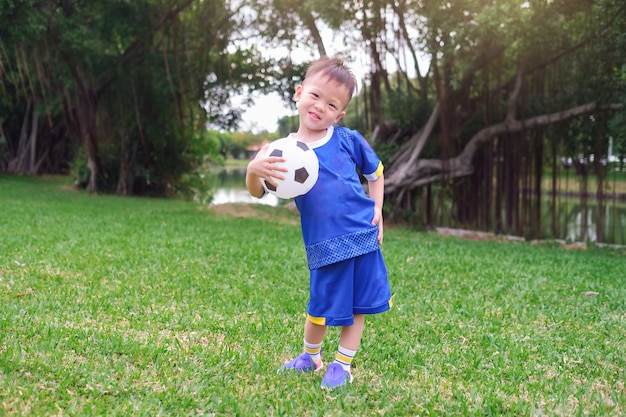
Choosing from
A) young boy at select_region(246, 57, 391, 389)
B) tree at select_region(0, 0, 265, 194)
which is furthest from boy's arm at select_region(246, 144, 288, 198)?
tree at select_region(0, 0, 265, 194)

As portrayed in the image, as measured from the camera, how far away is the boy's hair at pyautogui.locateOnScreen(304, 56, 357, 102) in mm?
2379

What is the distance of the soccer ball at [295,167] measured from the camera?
2.27 meters

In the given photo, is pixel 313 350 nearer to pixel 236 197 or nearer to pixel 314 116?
pixel 314 116

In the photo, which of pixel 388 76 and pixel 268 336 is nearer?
pixel 268 336

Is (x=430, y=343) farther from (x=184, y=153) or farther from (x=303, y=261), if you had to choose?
(x=184, y=153)

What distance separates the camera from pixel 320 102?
237cm

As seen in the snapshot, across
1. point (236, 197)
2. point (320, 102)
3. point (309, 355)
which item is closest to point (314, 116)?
point (320, 102)

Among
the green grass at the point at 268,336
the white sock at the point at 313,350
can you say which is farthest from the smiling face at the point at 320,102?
the green grass at the point at 268,336

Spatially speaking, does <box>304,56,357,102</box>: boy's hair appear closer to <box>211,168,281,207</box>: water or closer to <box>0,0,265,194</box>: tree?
<box>211,168,281,207</box>: water

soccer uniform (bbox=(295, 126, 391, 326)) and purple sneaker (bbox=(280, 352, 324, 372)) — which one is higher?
soccer uniform (bbox=(295, 126, 391, 326))

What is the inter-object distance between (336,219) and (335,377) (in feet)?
2.12

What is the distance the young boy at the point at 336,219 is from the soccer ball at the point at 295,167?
0.12 ft

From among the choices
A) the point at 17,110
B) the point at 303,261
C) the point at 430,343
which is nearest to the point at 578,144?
the point at 303,261

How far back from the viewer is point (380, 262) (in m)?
2.45
